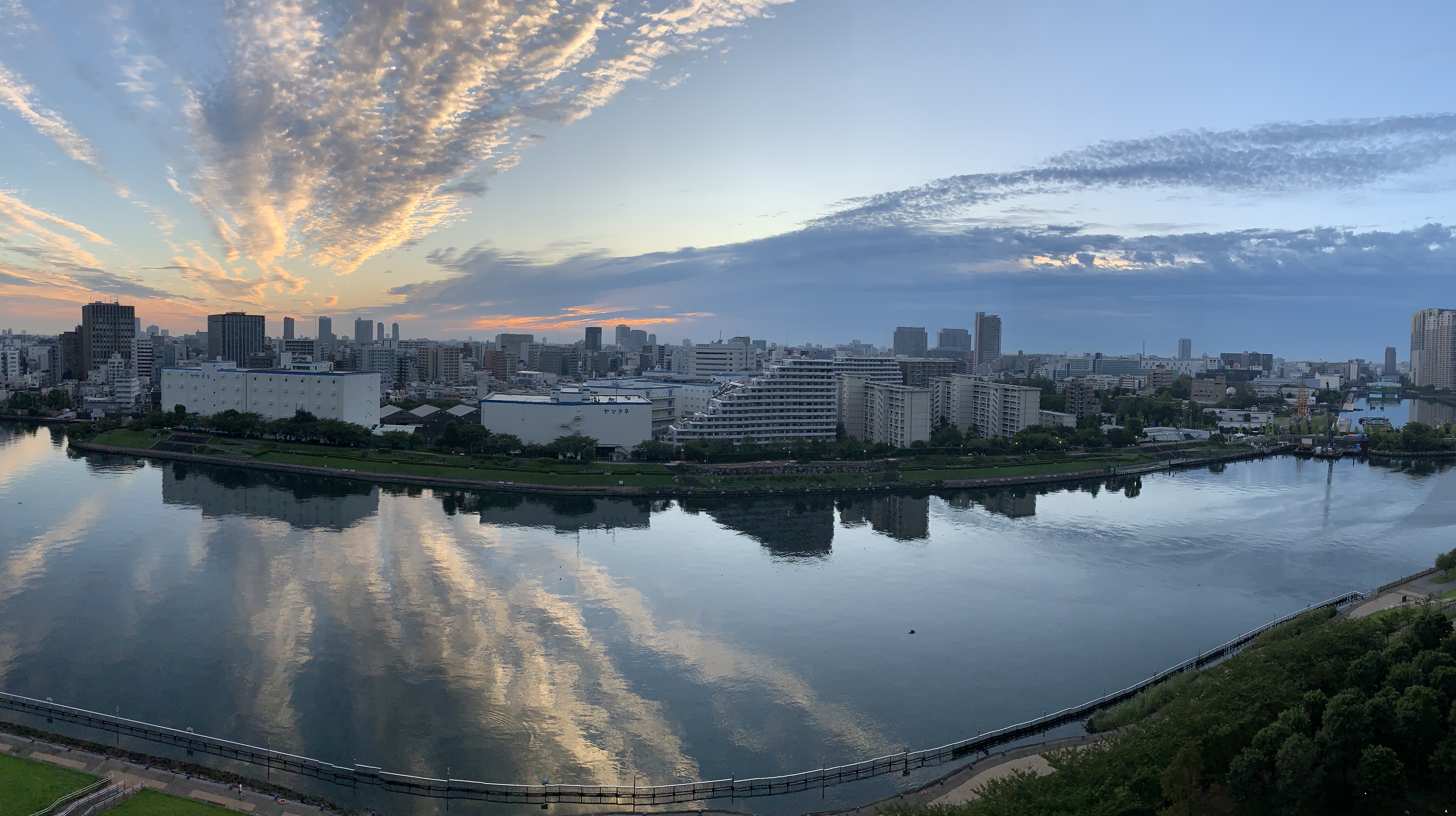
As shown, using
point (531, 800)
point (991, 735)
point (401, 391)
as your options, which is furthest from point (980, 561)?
point (401, 391)

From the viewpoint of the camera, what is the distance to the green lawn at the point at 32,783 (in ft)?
12.4

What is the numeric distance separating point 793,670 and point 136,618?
572cm

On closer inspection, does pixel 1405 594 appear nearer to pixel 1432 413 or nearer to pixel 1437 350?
pixel 1432 413

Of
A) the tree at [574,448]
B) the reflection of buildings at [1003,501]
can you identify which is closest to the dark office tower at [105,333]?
the tree at [574,448]

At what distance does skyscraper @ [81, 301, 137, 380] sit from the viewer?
30266mm

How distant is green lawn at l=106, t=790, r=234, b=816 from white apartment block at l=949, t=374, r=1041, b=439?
16.8 m

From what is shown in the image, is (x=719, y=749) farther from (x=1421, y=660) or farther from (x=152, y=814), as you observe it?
(x=1421, y=660)

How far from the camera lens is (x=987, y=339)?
56.8 meters

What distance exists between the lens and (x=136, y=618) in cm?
690

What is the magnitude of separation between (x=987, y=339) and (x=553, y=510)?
4979 centimetres

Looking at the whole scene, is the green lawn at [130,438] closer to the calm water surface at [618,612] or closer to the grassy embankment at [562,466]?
the grassy embankment at [562,466]

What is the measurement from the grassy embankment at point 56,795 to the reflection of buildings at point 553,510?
6831mm

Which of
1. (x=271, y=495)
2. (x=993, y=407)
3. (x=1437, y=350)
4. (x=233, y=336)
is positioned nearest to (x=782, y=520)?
(x=271, y=495)

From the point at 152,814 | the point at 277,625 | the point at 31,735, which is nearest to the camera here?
the point at 152,814
